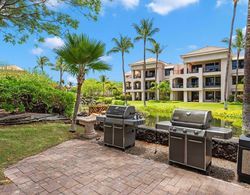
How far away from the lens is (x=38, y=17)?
5562 mm

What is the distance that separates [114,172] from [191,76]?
1261 inches

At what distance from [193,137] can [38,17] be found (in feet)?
18.2

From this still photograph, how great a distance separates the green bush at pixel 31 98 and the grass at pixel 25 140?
1203 millimetres

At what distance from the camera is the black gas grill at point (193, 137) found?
383cm

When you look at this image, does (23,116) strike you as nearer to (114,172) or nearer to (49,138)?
(49,138)

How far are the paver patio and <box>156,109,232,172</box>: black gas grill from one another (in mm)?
280

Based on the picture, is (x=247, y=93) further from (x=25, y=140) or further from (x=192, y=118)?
(x=25, y=140)

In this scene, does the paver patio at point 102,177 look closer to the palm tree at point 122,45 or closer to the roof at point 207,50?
the palm tree at point 122,45

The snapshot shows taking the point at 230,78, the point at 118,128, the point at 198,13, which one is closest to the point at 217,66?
the point at 230,78

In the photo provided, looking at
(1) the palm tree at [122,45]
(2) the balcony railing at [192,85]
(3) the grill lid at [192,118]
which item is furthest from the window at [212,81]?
(3) the grill lid at [192,118]

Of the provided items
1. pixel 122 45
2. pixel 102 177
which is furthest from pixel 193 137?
pixel 122 45

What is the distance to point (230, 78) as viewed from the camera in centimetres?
3086

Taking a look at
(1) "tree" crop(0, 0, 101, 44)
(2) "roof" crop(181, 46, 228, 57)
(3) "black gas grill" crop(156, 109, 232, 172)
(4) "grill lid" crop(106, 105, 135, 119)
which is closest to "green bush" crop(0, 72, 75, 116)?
(1) "tree" crop(0, 0, 101, 44)

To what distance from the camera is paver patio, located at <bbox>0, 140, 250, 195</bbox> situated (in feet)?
10.4
